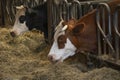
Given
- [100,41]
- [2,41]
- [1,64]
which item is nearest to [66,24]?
[100,41]

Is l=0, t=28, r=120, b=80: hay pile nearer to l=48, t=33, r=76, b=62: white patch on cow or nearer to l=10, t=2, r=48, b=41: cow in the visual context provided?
l=48, t=33, r=76, b=62: white patch on cow

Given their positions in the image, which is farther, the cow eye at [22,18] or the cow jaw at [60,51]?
the cow eye at [22,18]

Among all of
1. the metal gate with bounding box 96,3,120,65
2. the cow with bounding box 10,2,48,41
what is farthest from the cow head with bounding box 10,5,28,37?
the metal gate with bounding box 96,3,120,65

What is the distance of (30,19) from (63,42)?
7.52ft

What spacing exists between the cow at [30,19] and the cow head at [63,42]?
2188mm

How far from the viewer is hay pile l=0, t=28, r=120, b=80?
439cm

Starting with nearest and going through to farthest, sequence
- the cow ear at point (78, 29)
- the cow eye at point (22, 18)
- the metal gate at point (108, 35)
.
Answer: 1. the metal gate at point (108, 35)
2. the cow ear at point (78, 29)
3. the cow eye at point (22, 18)

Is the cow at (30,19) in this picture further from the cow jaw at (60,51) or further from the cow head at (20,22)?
the cow jaw at (60,51)

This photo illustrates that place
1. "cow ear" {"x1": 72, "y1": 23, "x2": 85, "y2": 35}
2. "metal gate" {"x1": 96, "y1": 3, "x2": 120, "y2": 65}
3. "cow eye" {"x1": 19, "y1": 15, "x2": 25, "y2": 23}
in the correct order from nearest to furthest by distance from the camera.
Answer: "metal gate" {"x1": 96, "y1": 3, "x2": 120, "y2": 65} → "cow ear" {"x1": 72, "y1": 23, "x2": 85, "y2": 35} → "cow eye" {"x1": 19, "y1": 15, "x2": 25, "y2": 23}

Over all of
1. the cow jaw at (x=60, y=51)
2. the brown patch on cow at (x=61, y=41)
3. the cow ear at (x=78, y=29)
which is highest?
the cow ear at (x=78, y=29)

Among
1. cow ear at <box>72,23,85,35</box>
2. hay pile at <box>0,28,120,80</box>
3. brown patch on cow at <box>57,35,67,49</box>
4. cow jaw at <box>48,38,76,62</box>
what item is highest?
cow ear at <box>72,23,85,35</box>

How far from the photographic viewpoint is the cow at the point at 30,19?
22.4ft

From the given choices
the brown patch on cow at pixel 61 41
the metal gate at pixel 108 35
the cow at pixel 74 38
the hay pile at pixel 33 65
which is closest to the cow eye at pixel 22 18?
the hay pile at pixel 33 65

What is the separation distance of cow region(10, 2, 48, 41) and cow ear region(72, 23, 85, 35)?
2.27m
